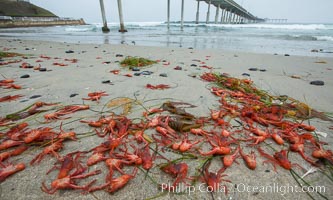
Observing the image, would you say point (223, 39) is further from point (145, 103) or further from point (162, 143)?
point (162, 143)

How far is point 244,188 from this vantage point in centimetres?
136

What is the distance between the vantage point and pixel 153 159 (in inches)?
62.0

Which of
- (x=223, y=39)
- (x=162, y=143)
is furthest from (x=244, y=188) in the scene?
(x=223, y=39)

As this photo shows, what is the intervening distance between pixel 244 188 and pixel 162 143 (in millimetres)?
776

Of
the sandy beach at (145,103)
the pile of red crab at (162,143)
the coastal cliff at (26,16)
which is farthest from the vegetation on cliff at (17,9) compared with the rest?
the pile of red crab at (162,143)

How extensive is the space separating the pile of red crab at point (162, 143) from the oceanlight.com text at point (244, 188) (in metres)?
0.04

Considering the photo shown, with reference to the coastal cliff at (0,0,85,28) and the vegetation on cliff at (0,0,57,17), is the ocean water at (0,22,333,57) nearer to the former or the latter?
the coastal cliff at (0,0,85,28)

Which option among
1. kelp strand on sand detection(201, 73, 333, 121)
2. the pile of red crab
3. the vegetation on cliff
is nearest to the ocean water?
kelp strand on sand detection(201, 73, 333, 121)

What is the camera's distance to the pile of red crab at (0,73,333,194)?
1403 millimetres

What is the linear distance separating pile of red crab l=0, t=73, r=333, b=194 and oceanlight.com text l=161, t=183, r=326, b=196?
0.04m

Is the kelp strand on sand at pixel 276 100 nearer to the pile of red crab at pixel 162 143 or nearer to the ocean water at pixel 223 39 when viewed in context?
the pile of red crab at pixel 162 143

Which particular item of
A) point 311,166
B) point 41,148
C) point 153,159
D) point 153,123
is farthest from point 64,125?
point 311,166

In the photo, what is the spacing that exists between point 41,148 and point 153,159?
1.04 m

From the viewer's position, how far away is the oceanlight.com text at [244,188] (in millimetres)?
1313
